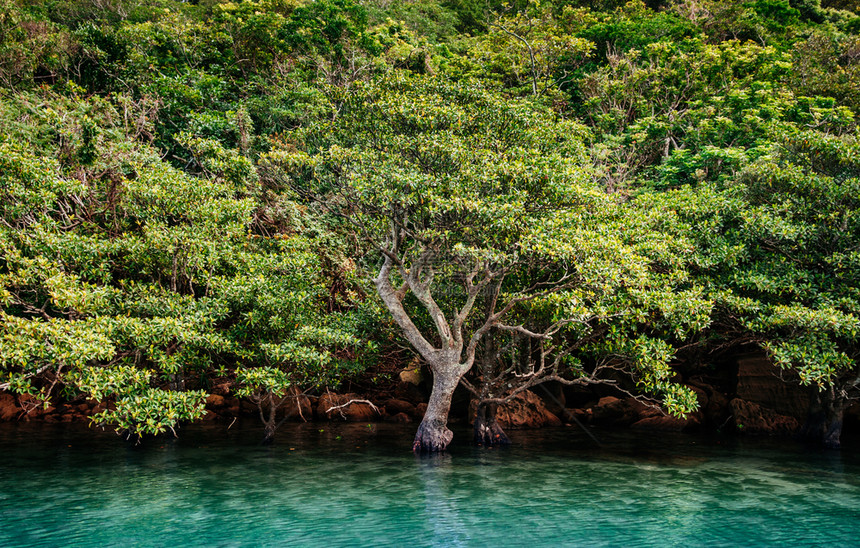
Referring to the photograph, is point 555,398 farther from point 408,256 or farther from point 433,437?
point 408,256

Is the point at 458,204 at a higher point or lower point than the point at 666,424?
higher

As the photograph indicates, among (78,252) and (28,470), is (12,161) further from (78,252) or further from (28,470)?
(28,470)

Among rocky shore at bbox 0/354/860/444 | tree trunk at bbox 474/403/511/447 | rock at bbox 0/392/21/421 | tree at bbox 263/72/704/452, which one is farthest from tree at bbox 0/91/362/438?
rock at bbox 0/392/21/421

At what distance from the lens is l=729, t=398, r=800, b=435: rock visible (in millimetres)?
26344

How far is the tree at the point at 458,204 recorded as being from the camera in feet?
57.9

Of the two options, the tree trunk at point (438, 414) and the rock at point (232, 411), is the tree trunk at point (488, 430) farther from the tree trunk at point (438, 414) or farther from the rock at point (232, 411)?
the rock at point (232, 411)

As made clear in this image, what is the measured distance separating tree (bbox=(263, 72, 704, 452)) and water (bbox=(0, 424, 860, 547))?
325cm

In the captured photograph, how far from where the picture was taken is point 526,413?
28938mm

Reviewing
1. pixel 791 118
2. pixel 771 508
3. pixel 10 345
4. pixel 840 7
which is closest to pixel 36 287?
pixel 10 345

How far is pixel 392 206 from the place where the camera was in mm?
18688

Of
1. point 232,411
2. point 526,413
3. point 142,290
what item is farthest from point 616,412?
point 142,290

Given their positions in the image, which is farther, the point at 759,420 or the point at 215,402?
the point at 215,402

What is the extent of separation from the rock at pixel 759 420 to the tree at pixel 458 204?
31.1ft

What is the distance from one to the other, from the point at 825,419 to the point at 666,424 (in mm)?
6764
